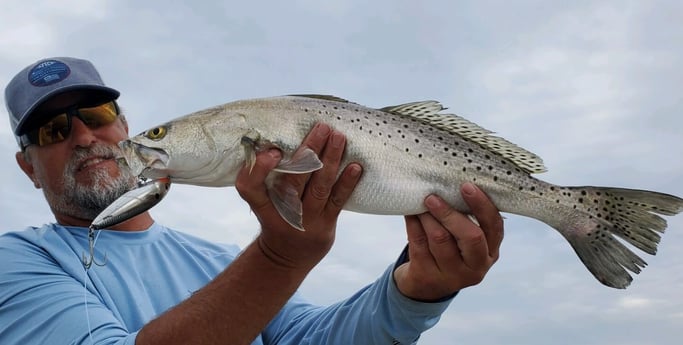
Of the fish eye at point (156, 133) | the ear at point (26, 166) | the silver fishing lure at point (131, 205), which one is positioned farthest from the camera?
the ear at point (26, 166)

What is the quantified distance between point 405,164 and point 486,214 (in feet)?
1.94

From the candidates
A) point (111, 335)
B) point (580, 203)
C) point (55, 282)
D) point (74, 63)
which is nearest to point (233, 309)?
point (111, 335)

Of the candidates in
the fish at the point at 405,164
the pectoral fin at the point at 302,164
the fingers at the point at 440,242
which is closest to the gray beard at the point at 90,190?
the fish at the point at 405,164

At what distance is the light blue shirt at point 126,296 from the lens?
463cm

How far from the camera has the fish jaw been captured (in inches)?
169

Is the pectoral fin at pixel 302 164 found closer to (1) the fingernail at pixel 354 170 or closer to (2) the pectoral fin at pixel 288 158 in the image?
(2) the pectoral fin at pixel 288 158

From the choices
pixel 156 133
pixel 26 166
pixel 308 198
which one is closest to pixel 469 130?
pixel 308 198

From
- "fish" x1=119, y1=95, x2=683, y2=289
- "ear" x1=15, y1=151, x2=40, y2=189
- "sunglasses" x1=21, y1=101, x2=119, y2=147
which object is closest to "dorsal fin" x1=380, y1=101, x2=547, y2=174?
"fish" x1=119, y1=95, x2=683, y2=289

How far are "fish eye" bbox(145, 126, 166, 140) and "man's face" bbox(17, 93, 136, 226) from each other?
151 cm

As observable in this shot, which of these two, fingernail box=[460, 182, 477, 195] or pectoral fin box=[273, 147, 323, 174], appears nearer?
pectoral fin box=[273, 147, 323, 174]

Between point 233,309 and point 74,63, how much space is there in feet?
9.99

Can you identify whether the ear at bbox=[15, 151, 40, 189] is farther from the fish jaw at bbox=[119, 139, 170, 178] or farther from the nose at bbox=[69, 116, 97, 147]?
the fish jaw at bbox=[119, 139, 170, 178]

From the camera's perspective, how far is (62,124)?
5910 mm

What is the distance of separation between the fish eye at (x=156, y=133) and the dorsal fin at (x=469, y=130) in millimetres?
1400
